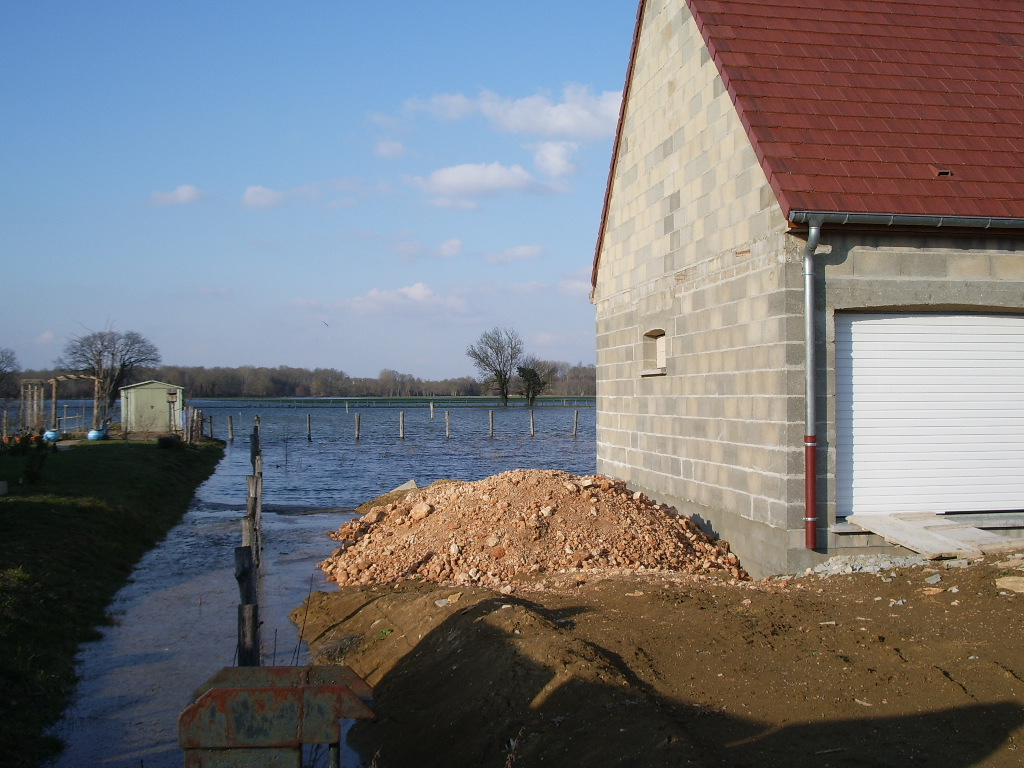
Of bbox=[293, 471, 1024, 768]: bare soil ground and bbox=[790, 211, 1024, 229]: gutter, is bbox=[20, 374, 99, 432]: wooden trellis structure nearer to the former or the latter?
bbox=[293, 471, 1024, 768]: bare soil ground

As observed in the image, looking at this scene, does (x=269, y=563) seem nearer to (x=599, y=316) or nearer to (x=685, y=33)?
(x=599, y=316)

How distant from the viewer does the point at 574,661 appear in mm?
6238

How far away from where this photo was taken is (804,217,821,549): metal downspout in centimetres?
898

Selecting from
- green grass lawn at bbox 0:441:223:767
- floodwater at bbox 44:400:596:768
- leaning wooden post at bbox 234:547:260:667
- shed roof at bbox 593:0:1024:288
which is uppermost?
shed roof at bbox 593:0:1024:288

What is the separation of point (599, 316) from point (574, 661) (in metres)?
10.2

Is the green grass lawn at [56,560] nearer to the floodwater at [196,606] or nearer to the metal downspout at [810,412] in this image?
the floodwater at [196,606]

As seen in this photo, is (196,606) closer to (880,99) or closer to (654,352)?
(654,352)

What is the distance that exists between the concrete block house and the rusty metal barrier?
659 cm

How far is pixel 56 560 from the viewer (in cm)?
1163

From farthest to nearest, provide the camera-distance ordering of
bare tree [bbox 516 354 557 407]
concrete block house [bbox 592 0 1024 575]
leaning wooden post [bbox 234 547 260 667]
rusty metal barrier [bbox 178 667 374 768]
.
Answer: bare tree [bbox 516 354 557 407] → concrete block house [bbox 592 0 1024 575] → leaning wooden post [bbox 234 547 260 667] → rusty metal barrier [bbox 178 667 374 768]

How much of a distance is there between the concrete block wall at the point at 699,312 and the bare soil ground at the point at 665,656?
1.05 m

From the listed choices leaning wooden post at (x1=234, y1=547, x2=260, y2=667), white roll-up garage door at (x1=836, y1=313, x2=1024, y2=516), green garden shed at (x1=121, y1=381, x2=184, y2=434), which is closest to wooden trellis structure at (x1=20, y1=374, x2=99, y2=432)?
green garden shed at (x1=121, y1=381, x2=184, y2=434)

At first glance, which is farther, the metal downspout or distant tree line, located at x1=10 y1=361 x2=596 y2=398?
distant tree line, located at x1=10 y1=361 x2=596 y2=398

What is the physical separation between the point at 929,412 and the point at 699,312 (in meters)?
3.11
